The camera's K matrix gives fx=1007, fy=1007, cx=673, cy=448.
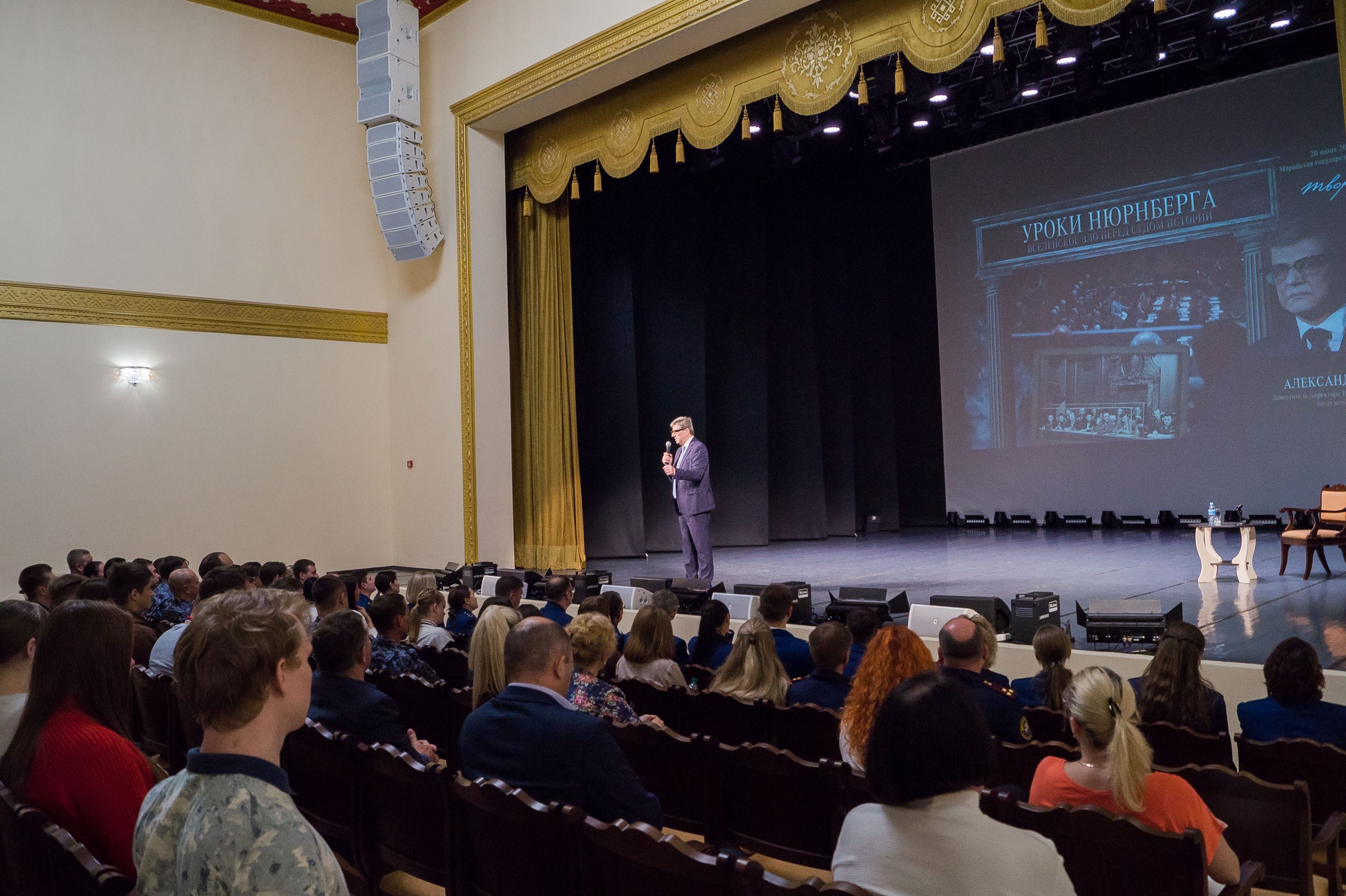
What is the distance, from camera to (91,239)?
9094 millimetres

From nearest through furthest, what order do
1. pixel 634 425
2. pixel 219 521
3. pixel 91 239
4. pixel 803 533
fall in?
pixel 91 239 → pixel 219 521 → pixel 634 425 → pixel 803 533

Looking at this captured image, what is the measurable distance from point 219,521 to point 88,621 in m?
8.37

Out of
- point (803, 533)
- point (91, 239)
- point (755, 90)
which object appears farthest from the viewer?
point (803, 533)

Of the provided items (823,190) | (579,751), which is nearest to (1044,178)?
(823,190)

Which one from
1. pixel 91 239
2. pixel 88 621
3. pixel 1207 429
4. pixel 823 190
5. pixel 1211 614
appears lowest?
pixel 1211 614

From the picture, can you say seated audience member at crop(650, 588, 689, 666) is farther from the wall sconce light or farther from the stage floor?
the wall sconce light

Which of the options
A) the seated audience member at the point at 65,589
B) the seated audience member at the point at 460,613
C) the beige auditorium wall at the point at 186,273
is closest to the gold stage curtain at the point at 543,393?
the beige auditorium wall at the point at 186,273

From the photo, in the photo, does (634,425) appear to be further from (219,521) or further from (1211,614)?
(1211,614)

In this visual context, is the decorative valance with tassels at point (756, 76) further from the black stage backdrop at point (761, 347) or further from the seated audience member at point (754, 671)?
the seated audience member at point (754, 671)

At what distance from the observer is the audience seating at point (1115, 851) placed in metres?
1.76

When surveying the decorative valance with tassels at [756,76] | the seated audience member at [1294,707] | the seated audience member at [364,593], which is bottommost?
the seated audience member at [1294,707]

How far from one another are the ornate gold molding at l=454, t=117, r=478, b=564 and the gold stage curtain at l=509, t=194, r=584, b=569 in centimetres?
65

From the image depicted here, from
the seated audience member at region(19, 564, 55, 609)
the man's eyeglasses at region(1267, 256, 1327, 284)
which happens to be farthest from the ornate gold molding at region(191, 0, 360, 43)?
the man's eyeglasses at region(1267, 256, 1327, 284)

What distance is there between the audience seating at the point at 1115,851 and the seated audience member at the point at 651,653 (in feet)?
5.73
